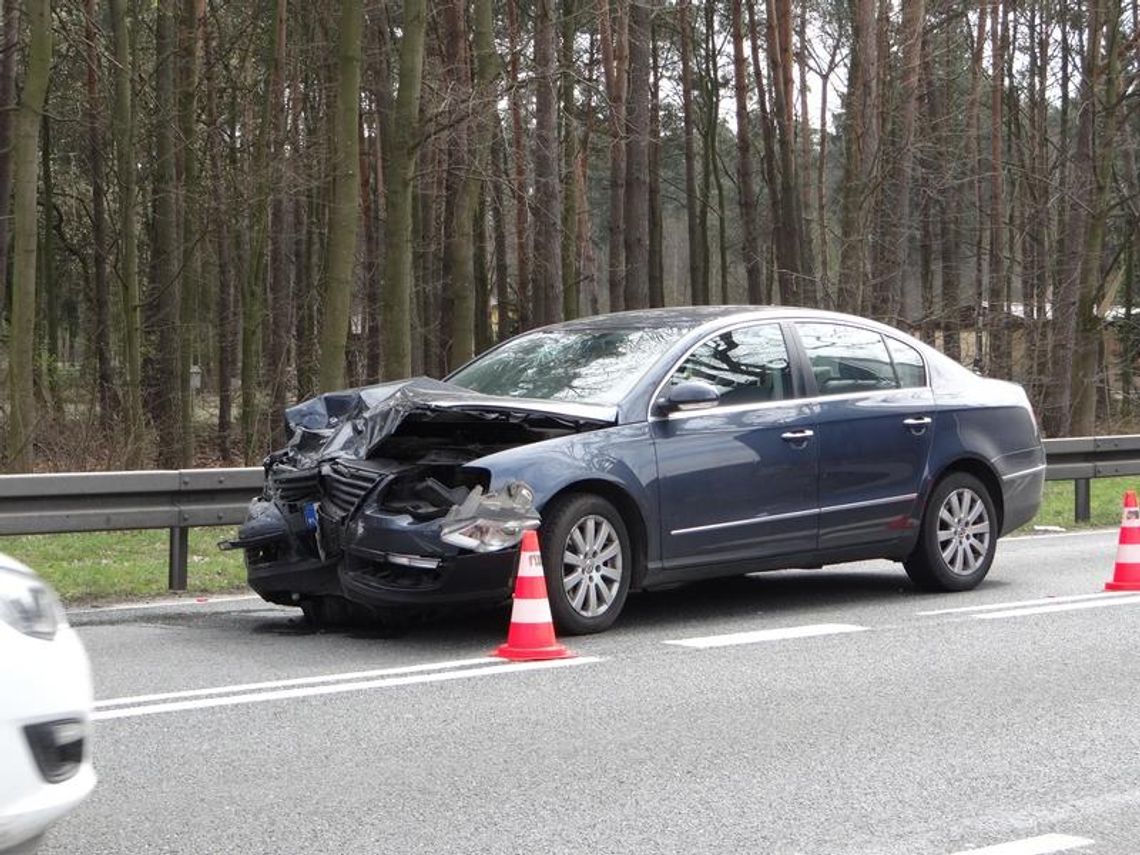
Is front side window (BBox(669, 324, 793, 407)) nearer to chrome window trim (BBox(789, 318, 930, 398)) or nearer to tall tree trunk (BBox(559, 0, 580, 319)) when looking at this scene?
chrome window trim (BBox(789, 318, 930, 398))

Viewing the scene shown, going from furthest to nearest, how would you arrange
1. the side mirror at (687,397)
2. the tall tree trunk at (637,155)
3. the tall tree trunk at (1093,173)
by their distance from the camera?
1. the tall tree trunk at (1093,173)
2. the tall tree trunk at (637,155)
3. the side mirror at (687,397)

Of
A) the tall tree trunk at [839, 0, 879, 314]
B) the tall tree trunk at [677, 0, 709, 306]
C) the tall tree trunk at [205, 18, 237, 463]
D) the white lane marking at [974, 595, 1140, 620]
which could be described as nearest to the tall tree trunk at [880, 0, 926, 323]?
the tall tree trunk at [839, 0, 879, 314]

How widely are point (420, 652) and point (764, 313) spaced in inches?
120

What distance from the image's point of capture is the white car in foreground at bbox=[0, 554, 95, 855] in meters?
3.80

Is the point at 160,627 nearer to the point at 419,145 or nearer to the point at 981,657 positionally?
the point at 981,657

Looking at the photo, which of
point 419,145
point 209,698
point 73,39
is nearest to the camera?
point 209,698

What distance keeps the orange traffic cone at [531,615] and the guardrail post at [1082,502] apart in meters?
9.26

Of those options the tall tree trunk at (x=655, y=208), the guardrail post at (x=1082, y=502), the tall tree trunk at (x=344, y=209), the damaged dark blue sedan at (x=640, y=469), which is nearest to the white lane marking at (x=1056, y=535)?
the guardrail post at (x=1082, y=502)

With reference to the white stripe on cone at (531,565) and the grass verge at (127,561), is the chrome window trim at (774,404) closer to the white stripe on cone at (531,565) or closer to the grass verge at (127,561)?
the white stripe on cone at (531,565)

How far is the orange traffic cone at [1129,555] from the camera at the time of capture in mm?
10484

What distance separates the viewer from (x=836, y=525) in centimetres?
956

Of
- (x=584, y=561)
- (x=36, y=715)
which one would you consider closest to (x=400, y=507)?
(x=584, y=561)

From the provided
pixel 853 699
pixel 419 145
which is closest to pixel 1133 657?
pixel 853 699

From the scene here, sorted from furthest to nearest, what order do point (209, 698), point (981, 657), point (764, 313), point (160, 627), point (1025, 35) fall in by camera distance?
point (1025, 35) < point (764, 313) < point (160, 627) < point (981, 657) < point (209, 698)
